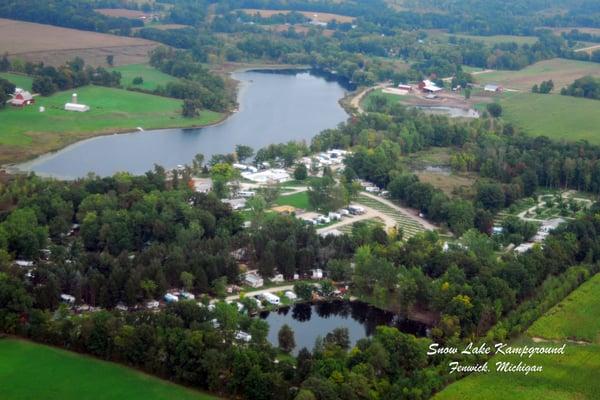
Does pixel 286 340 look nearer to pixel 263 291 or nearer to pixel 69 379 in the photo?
pixel 263 291

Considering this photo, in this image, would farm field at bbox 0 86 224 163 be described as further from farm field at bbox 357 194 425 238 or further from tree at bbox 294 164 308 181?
farm field at bbox 357 194 425 238

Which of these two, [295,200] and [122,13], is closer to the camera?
[295,200]

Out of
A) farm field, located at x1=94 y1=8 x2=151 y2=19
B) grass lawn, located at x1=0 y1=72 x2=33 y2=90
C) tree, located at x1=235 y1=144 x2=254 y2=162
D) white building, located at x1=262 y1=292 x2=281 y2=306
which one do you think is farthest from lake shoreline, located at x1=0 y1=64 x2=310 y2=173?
farm field, located at x1=94 y1=8 x2=151 y2=19

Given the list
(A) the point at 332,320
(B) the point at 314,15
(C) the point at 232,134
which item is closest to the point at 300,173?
(C) the point at 232,134

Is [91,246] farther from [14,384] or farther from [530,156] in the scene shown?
[530,156]

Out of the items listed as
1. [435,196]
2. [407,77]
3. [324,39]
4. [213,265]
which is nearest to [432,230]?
[435,196]

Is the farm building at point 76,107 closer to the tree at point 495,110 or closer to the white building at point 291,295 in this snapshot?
the tree at point 495,110

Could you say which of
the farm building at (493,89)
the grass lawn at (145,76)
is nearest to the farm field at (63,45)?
the grass lawn at (145,76)
